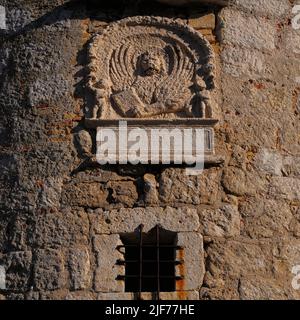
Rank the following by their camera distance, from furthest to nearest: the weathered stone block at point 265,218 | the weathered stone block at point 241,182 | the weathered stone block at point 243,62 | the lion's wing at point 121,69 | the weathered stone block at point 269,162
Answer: the weathered stone block at point 243,62
the lion's wing at point 121,69
the weathered stone block at point 269,162
the weathered stone block at point 241,182
the weathered stone block at point 265,218

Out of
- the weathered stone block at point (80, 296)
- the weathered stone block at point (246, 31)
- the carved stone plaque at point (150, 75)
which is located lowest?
the weathered stone block at point (80, 296)

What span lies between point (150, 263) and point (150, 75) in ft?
4.46

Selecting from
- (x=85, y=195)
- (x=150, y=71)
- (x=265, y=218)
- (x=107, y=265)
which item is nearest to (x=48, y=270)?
(x=107, y=265)

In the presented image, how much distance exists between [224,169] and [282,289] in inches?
36.3

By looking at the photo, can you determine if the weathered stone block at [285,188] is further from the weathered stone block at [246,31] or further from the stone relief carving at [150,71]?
the weathered stone block at [246,31]

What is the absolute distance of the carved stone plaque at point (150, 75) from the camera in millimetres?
7211

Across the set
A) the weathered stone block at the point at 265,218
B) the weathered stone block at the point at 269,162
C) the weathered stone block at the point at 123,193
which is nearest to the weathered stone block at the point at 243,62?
the weathered stone block at the point at 269,162

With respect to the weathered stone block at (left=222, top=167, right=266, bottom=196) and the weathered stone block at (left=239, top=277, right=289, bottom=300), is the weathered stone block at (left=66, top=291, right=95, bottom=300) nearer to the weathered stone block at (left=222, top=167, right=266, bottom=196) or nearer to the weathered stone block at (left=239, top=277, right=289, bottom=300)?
the weathered stone block at (left=239, top=277, right=289, bottom=300)

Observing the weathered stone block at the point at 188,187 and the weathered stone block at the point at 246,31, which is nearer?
the weathered stone block at the point at 188,187

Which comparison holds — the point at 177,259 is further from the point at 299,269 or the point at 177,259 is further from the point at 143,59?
the point at 143,59

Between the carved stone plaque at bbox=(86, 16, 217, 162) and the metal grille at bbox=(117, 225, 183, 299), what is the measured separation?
0.76 meters

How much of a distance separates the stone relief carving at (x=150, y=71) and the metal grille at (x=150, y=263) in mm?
905

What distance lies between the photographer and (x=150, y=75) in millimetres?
7367

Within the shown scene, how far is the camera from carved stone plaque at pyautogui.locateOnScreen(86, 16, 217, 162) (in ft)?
23.7
